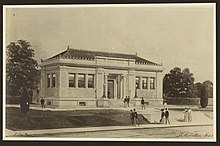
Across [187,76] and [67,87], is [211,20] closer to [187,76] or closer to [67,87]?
[187,76]

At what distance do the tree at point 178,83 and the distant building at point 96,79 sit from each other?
2 centimetres

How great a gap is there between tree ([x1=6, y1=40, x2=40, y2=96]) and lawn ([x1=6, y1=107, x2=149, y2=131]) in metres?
0.07

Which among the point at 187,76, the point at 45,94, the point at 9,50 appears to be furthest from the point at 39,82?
the point at 187,76

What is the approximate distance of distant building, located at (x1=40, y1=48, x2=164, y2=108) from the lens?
4.51 feet

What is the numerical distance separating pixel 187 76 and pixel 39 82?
0.49 meters

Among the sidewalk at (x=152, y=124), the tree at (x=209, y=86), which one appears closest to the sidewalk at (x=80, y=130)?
the sidewalk at (x=152, y=124)

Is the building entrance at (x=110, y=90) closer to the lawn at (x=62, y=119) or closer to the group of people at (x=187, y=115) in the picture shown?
the lawn at (x=62, y=119)

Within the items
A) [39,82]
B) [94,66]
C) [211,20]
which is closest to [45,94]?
[39,82]

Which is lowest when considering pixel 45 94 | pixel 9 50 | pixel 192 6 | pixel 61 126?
pixel 61 126

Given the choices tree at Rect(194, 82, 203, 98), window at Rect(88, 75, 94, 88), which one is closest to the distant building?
window at Rect(88, 75, 94, 88)

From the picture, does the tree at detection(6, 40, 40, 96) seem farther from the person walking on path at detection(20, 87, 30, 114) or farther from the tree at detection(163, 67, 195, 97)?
the tree at detection(163, 67, 195, 97)

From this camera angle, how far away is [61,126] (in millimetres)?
1384

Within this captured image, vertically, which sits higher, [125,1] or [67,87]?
A: [125,1]

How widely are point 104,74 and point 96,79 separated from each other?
0.10 feet
